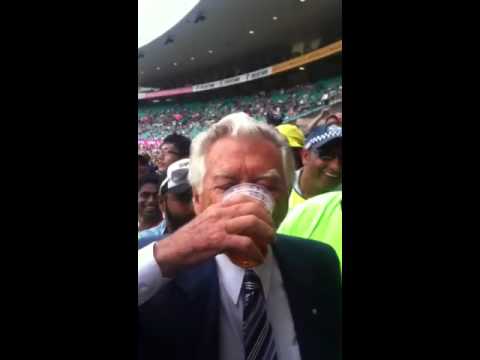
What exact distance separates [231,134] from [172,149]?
267 mm

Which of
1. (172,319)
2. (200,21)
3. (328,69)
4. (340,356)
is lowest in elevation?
(340,356)

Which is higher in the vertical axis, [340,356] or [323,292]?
[323,292]

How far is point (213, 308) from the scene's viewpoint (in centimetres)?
199

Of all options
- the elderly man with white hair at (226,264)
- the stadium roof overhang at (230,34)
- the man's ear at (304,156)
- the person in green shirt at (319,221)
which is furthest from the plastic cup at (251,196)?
the stadium roof overhang at (230,34)

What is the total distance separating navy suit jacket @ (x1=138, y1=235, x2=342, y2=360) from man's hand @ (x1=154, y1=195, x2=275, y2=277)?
2.3 inches

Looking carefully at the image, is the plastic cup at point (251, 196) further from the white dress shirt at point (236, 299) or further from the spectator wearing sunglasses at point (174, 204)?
the spectator wearing sunglasses at point (174, 204)

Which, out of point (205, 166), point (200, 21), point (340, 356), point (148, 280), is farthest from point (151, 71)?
point (340, 356)

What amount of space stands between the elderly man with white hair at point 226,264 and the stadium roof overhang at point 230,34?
32 cm

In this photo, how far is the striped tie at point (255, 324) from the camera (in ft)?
6.53

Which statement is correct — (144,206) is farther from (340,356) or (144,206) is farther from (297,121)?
(340,356)

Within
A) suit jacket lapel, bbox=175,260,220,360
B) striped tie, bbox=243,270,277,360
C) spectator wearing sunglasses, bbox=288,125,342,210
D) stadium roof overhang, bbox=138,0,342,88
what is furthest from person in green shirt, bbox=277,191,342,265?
stadium roof overhang, bbox=138,0,342,88
